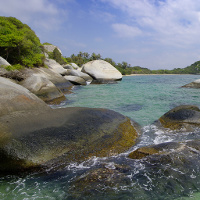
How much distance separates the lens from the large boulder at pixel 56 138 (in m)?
3.61

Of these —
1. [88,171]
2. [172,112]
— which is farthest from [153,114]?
[88,171]

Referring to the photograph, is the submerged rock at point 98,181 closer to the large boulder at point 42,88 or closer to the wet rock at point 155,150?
the wet rock at point 155,150

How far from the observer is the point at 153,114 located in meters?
8.12

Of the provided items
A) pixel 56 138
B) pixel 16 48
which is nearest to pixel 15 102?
pixel 56 138

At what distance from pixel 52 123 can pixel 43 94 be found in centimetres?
643

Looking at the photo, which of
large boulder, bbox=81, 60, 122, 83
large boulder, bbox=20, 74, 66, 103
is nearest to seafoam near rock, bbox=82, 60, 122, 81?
large boulder, bbox=81, 60, 122, 83

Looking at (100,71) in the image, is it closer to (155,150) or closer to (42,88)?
(42,88)

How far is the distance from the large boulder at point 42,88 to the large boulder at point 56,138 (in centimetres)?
538

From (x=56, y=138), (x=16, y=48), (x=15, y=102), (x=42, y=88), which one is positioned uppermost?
(x=16, y=48)

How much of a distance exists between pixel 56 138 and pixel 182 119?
442cm

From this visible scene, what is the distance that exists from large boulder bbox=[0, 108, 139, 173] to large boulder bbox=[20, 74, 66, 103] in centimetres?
538

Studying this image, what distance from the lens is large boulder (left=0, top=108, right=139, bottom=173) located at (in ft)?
11.8

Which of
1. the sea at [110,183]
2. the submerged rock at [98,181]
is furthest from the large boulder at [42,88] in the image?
the submerged rock at [98,181]

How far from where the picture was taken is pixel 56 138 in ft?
13.4
